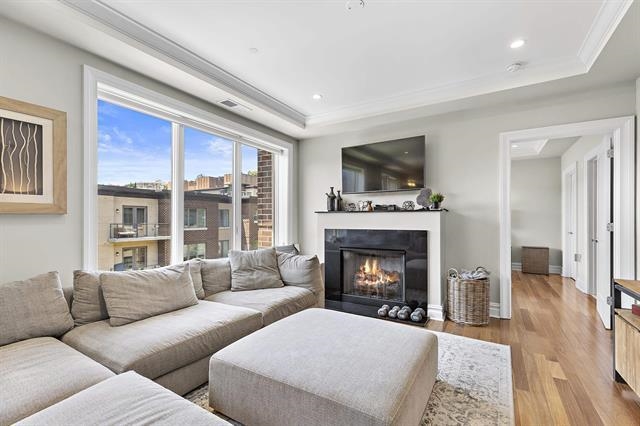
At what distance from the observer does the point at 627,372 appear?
6.21 feet

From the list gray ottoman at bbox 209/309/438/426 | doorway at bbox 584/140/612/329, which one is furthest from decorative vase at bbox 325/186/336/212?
doorway at bbox 584/140/612/329

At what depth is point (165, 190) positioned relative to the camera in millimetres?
3090

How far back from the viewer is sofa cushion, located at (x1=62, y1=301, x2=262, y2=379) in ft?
5.53

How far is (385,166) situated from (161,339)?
3169mm

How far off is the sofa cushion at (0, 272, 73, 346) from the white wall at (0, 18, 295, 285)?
0.29 metres

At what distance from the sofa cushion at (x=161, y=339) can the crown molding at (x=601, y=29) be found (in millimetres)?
3277

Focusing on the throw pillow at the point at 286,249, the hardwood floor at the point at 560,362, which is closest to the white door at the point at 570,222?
the hardwood floor at the point at 560,362

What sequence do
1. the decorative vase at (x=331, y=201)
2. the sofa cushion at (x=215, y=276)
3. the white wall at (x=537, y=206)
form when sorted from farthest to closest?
the white wall at (x=537, y=206) < the decorative vase at (x=331, y=201) < the sofa cushion at (x=215, y=276)

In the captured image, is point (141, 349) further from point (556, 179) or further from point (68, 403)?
point (556, 179)

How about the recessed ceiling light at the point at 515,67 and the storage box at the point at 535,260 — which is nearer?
the recessed ceiling light at the point at 515,67

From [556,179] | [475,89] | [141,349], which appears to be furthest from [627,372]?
[556,179]

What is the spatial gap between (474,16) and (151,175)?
3070mm

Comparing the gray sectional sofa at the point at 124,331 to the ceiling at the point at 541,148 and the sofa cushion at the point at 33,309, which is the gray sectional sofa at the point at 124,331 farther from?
the ceiling at the point at 541,148

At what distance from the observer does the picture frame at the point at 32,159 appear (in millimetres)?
1969
